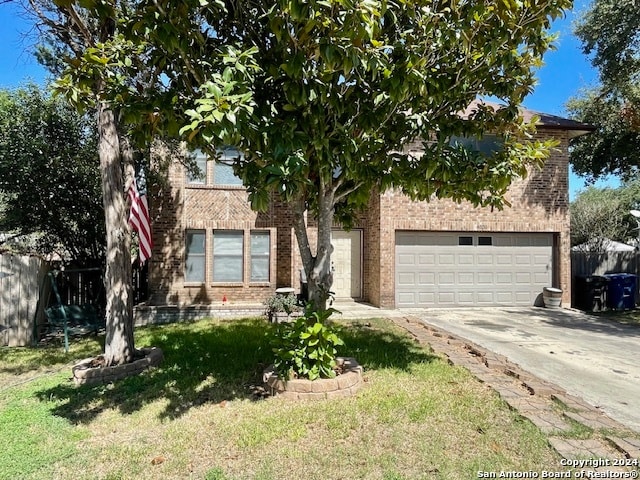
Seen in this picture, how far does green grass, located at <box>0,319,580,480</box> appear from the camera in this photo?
331 centimetres

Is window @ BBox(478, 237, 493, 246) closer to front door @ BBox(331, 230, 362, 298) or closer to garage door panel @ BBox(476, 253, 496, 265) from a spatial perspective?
garage door panel @ BBox(476, 253, 496, 265)

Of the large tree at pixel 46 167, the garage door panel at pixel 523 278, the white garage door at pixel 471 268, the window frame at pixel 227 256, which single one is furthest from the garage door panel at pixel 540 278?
the large tree at pixel 46 167

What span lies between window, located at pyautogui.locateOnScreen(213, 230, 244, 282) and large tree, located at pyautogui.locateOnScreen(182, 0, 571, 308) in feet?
24.7

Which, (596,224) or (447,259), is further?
(596,224)

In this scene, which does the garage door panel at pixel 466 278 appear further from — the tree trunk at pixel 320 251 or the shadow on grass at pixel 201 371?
the tree trunk at pixel 320 251

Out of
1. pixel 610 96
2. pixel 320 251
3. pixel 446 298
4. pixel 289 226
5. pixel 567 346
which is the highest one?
pixel 610 96

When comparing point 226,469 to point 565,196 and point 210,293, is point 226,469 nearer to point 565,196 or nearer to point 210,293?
point 210,293

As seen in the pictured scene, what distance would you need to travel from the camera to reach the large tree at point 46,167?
30.1ft

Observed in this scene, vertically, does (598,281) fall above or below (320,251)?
below

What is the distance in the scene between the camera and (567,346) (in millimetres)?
7562

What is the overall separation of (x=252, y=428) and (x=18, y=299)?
7387 mm

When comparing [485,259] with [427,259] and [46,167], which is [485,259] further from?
[46,167]

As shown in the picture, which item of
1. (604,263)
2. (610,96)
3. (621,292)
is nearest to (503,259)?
(621,292)

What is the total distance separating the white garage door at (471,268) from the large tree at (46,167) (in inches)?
334
